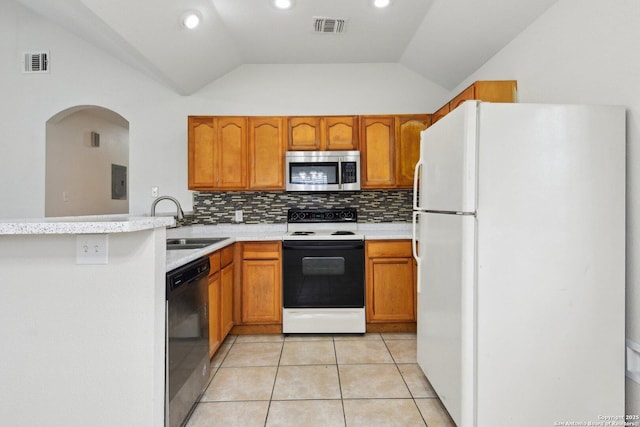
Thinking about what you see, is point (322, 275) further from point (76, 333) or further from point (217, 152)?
point (76, 333)

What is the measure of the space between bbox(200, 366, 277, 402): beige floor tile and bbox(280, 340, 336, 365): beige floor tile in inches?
7.3

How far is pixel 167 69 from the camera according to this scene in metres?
2.74

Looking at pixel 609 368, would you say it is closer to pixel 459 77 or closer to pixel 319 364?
pixel 319 364

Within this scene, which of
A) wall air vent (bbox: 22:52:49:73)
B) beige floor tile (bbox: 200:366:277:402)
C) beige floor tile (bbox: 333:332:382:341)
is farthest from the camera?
wall air vent (bbox: 22:52:49:73)

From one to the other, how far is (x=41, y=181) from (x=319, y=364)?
3.60 metres

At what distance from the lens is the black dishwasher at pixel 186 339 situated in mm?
1453

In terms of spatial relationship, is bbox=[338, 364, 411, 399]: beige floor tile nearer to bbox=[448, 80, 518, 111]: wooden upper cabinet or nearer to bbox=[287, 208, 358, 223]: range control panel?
bbox=[287, 208, 358, 223]: range control panel

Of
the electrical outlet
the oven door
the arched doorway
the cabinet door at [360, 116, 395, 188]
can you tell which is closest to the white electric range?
the oven door

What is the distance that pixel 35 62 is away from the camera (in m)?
3.30

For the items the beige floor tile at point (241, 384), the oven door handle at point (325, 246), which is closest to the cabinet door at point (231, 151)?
the oven door handle at point (325, 246)

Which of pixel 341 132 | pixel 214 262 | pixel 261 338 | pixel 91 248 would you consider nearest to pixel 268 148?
pixel 341 132

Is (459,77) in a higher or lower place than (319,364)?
higher

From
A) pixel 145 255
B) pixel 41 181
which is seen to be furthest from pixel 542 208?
pixel 41 181

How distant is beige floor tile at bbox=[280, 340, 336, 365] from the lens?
236 cm
